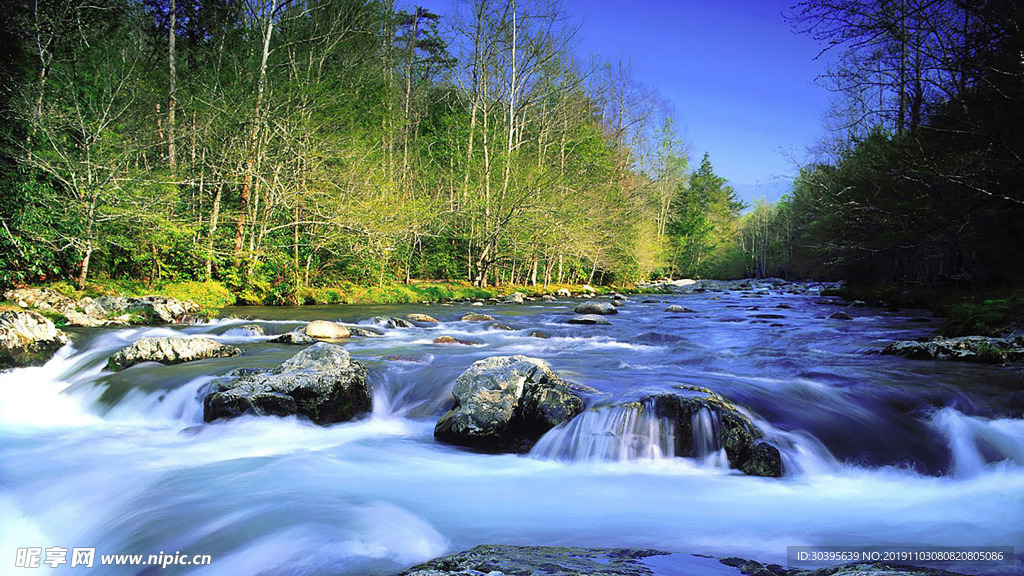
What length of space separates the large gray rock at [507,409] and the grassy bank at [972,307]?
8.93 meters

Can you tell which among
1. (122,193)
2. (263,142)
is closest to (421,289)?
(263,142)

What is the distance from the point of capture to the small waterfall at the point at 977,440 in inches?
193

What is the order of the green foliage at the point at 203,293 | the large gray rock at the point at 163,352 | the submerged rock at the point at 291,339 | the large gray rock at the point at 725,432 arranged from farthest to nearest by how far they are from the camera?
the green foliage at the point at 203,293 < the submerged rock at the point at 291,339 < the large gray rock at the point at 163,352 < the large gray rock at the point at 725,432

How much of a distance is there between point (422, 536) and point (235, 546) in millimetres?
1147

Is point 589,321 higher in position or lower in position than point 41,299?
lower

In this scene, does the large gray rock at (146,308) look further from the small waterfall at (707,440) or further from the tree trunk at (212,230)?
the small waterfall at (707,440)

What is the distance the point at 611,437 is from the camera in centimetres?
496

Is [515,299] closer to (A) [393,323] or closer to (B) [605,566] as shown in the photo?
(A) [393,323]

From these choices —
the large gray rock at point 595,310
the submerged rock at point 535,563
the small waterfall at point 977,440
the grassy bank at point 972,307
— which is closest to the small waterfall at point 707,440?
the submerged rock at point 535,563

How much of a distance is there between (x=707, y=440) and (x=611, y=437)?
84 cm

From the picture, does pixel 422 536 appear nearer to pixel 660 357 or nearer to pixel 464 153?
pixel 660 357

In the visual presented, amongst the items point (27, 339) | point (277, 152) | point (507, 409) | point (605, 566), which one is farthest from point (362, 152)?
point (605, 566)

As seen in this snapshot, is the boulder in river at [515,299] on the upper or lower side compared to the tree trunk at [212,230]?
lower

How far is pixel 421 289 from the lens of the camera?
21.3m
